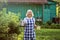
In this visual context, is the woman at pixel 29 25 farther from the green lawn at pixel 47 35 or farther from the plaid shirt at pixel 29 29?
the green lawn at pixel 47 35

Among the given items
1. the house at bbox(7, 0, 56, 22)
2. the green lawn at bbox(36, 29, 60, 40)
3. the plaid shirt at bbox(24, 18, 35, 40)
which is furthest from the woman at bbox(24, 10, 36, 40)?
the house at bbox(7, 0, 56, 22)

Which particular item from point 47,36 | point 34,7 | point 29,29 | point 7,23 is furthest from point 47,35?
point 34,7

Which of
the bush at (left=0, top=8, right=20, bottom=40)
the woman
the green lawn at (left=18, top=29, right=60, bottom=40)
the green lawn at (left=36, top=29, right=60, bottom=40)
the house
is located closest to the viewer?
the woman

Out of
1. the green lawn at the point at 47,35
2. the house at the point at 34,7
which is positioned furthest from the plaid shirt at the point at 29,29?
the house at the point at 34,7

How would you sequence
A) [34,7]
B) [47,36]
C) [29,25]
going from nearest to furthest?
1. [29,25]
2. [47,36]
3. [34,7]

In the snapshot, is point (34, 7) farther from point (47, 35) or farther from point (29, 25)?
point (29, 25)

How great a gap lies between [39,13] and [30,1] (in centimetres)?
166

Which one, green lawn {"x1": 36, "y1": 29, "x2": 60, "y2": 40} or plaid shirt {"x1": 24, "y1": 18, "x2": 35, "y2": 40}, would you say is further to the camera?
green lawn {"x1": 36, "y1": 29, "x2": 60, "y2": 40}

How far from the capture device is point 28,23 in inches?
436

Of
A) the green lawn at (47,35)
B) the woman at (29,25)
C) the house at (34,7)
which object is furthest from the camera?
the house at (34,7)

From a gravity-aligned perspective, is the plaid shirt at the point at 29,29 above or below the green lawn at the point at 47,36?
above

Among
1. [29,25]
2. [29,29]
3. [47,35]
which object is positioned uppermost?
[29,25]

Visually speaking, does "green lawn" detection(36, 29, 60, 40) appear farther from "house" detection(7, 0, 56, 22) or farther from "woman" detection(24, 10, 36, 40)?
"house" detection(7, 0, 56, 22)

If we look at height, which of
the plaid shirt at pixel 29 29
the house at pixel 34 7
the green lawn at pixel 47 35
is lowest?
the green lawn at pixel 47 35
